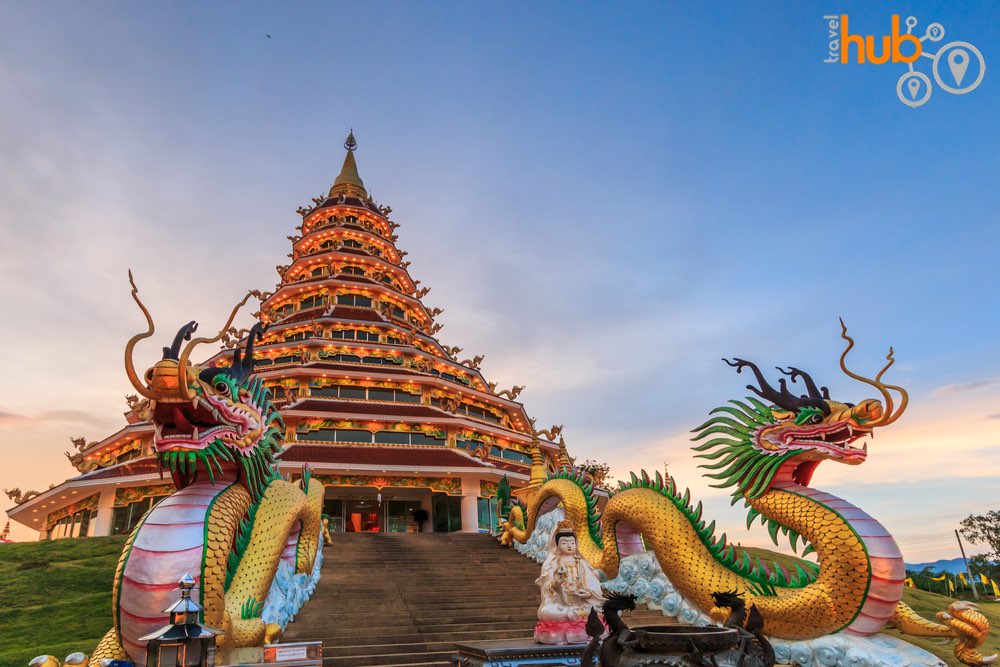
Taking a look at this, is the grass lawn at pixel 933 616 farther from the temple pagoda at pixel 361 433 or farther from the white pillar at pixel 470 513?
the white pillar at pixel 470 513

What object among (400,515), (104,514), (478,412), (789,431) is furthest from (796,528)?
(104,514)

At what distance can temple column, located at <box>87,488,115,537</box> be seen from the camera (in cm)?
2038

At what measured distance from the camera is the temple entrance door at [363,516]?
2206 centimetres

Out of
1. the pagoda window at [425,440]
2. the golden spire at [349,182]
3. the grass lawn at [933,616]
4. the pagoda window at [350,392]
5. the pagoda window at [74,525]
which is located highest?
the golden spire at [349,182]

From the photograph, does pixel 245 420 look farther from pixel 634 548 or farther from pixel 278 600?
pixel 634 548

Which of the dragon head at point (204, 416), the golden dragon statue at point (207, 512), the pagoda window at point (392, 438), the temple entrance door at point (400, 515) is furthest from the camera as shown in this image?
the temple entrance door at point (400, 515)

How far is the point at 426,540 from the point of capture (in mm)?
16953

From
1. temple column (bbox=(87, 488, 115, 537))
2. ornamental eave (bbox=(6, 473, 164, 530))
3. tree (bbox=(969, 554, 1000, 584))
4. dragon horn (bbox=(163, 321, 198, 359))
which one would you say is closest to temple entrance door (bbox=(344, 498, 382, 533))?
ornamental eave (bbox=(6, 473, 164, 530))

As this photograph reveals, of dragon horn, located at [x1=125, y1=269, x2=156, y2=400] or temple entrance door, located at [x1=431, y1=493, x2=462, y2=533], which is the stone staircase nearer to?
dragon horn, located at [x1=125, y1=269, x2=156, y2=400]

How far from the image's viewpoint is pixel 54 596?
38.2 feet

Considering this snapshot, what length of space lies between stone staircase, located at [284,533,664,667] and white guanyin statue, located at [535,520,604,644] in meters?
2.12

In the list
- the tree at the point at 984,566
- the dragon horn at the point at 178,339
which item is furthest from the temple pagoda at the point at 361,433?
the tree at the point at 984,566

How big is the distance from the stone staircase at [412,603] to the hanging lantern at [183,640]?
131 inches

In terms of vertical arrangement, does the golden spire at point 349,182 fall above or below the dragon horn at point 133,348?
above
